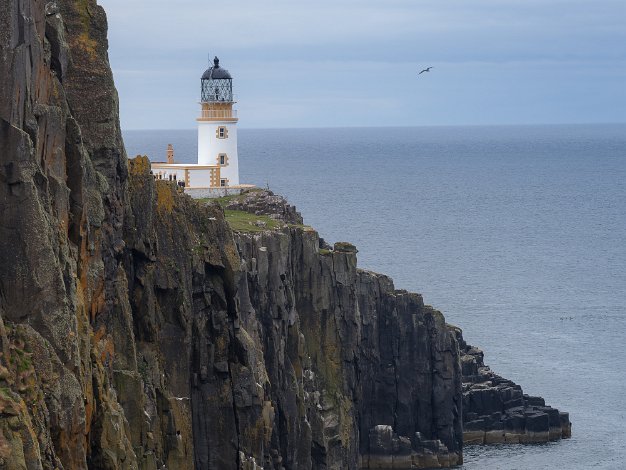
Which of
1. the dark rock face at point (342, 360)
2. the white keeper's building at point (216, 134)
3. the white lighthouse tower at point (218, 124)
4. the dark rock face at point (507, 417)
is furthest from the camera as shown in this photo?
the white lighthouse tower at point (218, 124)

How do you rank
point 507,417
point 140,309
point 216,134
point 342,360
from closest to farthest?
point 140,309, point 342,360, point 507,417, point 216,134

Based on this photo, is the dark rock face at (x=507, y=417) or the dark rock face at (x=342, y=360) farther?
the dark rock face at (x=507, y=417)

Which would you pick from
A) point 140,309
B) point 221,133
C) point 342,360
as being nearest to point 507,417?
point 342,360

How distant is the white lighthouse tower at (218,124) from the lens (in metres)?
110

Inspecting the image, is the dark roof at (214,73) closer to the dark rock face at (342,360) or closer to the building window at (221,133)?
the building window at (221,133)

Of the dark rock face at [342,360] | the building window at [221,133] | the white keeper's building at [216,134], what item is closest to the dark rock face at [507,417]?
the dark rock face at [342,360]

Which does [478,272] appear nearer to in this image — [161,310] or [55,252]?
[161,310]

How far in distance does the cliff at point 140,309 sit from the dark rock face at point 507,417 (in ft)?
22.1

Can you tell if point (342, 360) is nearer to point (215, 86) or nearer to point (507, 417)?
point (507, 417)

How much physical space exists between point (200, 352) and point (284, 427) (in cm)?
1586

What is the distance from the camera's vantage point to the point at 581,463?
321 feet

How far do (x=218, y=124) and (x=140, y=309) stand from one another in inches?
2387

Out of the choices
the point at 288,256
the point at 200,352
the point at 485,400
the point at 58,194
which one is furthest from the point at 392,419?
the point at 58,194

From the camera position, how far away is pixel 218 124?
111188 millimetres
